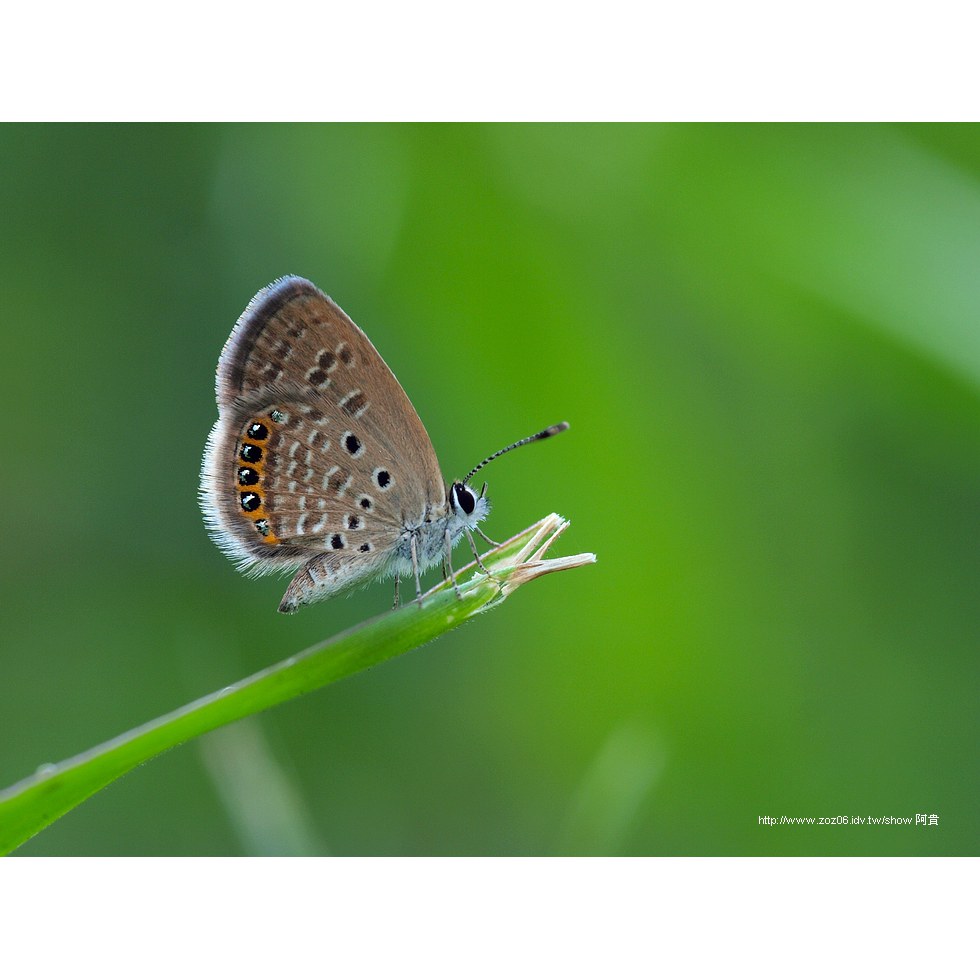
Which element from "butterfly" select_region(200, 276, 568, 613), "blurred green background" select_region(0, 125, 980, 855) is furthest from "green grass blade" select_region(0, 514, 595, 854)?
"blurred green background" select_region(0, 125, 980, 855)

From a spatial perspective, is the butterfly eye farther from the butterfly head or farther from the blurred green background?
the blurred green background

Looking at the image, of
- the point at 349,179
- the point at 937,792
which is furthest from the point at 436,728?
the point at 349,179

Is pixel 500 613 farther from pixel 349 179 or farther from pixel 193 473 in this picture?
pixel 349 179

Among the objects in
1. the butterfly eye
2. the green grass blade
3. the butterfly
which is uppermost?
the butterfly

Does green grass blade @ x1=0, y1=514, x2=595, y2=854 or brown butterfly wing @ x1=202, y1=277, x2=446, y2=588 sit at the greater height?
brown butterfly wing @ x1=202, y1=277, x2=446, y2=588

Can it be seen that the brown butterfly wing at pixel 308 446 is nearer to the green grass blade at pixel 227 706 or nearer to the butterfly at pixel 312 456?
the butterfly at pixel 312 456

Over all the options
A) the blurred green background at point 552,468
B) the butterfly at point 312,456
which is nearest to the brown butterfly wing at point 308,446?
the butterfly at point 312,456
